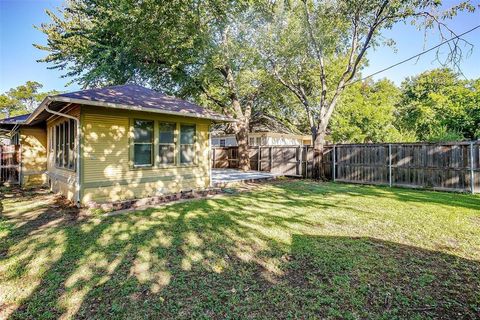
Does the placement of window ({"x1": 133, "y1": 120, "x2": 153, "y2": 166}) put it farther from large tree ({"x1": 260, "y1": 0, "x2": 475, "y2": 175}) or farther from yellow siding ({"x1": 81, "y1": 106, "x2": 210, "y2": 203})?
large tree ({"x1": 260, "y1": 0, "x2": 475, "y2": 175})

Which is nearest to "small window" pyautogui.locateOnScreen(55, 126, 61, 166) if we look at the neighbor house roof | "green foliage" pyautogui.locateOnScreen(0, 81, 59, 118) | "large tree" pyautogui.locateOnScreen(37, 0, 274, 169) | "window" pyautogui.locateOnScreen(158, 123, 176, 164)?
the neighbor house roof

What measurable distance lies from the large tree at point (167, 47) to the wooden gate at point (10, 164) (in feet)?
16.7

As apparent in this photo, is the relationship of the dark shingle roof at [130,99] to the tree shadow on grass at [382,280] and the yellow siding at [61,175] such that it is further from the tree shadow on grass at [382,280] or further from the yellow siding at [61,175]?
the tree shadow on grass at [382,280]

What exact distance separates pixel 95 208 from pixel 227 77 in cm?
1104

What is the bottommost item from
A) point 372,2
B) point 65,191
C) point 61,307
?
point 61,307

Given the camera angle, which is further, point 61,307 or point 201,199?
point 201,199

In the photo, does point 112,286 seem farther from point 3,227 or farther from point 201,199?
point 201,199

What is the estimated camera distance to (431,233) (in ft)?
15.3

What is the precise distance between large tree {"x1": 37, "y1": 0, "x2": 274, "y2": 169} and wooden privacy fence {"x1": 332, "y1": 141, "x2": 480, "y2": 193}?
5541 millimetres

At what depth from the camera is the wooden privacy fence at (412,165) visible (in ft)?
28.7

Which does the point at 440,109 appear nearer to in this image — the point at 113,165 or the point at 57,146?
the point at 113,165

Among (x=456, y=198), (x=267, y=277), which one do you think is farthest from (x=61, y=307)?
(x=456, y=198)

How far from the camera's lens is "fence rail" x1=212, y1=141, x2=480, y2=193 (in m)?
8.80

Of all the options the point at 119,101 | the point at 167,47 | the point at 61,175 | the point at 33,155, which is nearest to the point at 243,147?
the point at 167,47
